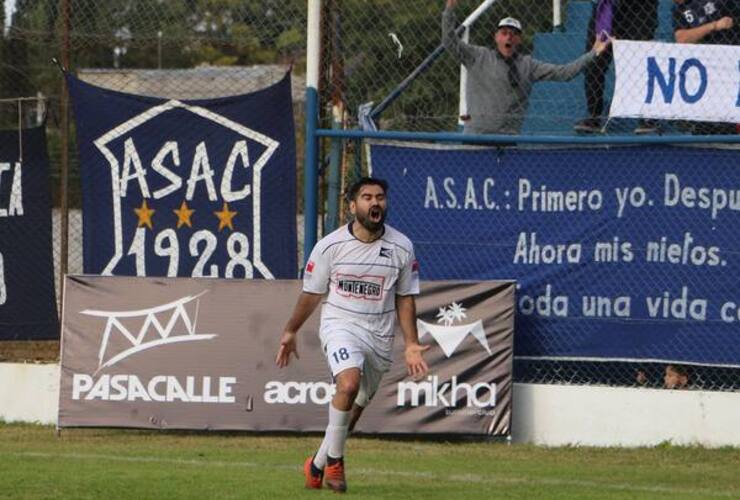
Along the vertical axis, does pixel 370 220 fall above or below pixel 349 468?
above

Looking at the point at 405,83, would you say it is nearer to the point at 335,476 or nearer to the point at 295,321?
the point at 295,321

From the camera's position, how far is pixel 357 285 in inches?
385

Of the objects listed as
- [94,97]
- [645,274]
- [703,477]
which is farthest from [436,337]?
[94,97]

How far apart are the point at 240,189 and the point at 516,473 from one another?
3.96 m

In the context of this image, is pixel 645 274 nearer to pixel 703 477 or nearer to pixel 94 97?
pixel 703 477

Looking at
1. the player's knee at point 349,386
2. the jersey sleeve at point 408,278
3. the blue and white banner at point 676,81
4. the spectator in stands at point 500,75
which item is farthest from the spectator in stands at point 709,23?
the player's knee at point 349,386

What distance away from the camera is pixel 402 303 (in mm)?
9969

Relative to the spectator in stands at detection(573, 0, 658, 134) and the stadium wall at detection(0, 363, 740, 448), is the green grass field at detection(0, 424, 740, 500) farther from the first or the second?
the spectator in stands at detection(573, 0, 658, 134)

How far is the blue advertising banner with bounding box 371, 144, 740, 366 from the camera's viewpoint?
12469 millimetres

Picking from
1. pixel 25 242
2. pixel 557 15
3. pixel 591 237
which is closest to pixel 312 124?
pixel 591 237

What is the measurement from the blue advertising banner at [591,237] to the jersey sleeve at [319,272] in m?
3.39

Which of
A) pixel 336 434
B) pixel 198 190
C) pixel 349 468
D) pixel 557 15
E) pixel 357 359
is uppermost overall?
pixel 557 15

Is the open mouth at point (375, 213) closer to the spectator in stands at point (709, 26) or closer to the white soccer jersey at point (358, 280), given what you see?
the white soccer jersey at point (358, 280)

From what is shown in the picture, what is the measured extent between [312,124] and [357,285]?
3.80 m
